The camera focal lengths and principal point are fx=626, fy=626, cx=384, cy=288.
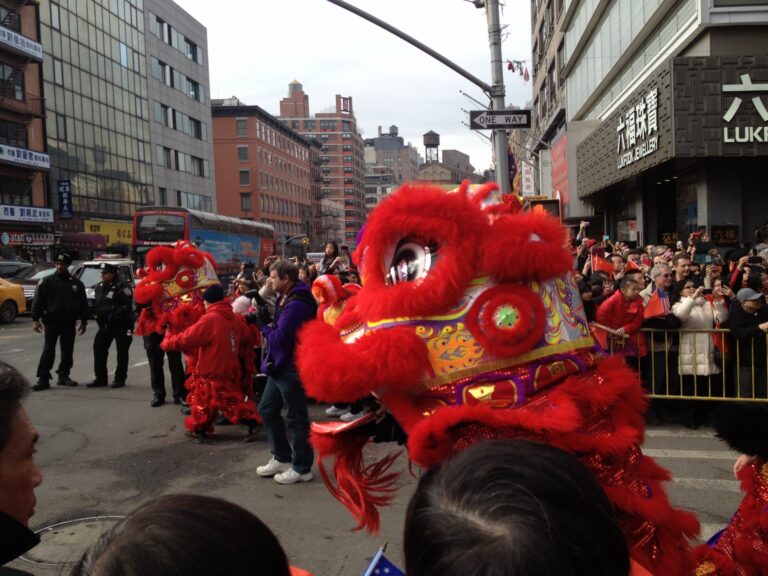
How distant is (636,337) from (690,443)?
1.33 metres

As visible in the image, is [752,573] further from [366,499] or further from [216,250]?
[216,250]

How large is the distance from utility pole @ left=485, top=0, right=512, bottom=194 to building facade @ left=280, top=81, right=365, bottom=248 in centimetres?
11995

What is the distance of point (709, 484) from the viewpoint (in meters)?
5.19

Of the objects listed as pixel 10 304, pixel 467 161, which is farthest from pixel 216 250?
pixel 467 161

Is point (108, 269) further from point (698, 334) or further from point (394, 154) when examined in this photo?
point (394, 154)

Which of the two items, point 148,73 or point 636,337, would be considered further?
point 148,73

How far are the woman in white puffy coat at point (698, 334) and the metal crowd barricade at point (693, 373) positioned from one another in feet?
0.05

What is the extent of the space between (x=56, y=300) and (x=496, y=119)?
7250mm

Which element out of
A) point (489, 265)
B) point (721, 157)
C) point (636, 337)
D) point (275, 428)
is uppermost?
point (721, 157)

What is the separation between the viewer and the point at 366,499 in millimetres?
2326

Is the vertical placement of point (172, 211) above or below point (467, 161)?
below

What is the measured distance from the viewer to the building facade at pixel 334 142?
132m

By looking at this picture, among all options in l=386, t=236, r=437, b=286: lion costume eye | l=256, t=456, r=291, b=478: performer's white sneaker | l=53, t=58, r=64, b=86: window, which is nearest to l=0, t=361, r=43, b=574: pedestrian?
l=386, t=236, r=437, b=286: lion costume eye

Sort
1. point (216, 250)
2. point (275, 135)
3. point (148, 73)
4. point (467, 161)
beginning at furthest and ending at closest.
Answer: point (467, 161) → point (275, 135) → point (148, 73) → point (216, 250)
